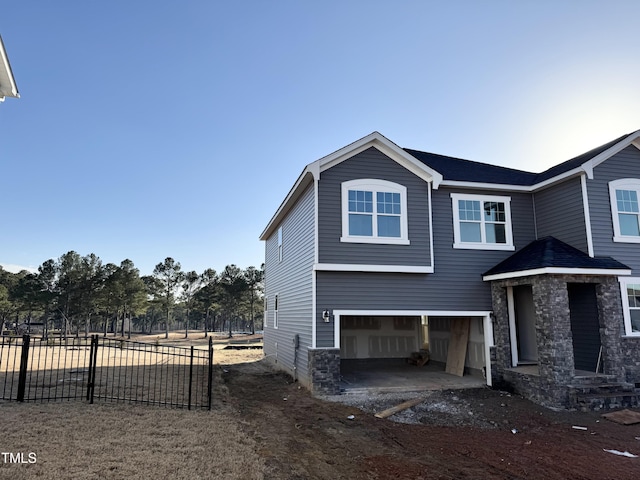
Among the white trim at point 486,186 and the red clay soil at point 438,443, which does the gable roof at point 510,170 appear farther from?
the red clay soil at point 438,443

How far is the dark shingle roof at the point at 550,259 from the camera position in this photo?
9.96m

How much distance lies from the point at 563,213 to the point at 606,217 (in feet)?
3.47

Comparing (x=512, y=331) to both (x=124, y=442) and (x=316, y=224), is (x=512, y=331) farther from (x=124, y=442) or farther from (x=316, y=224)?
(x=124, y=442)

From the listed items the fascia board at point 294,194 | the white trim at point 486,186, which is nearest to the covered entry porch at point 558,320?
the white trim at point 486,186

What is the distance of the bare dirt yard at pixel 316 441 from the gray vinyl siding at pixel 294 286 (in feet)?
8.37

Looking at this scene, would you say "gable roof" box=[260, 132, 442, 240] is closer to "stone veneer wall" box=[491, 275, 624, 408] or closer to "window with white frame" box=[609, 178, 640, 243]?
"stone veneer wall" box=[491, 275, 624, 408]

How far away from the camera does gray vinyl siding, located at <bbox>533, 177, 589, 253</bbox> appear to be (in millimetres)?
11188

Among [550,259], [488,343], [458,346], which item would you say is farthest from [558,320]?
[458,346]

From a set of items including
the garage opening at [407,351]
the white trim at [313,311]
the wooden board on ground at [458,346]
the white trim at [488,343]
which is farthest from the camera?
the wooden board on ground at [458,346]

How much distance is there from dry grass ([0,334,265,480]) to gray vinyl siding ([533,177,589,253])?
10479 mm

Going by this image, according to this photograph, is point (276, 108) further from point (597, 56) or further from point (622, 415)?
point (622, 415)

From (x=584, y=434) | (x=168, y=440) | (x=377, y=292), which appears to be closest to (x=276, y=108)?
Answer: (x=377, y=292)

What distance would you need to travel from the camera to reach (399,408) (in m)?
8.90

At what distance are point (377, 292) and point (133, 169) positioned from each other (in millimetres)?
13714
